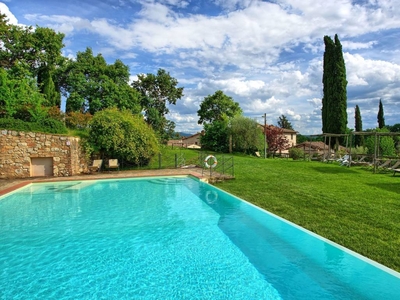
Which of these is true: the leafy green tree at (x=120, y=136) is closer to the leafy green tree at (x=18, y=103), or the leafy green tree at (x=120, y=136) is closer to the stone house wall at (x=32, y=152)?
the stone house wall at (x=32, y=152)

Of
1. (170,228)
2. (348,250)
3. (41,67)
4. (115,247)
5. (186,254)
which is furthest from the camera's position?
(41,67)

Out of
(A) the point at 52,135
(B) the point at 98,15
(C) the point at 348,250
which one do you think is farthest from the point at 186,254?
(B) the point at 98,15

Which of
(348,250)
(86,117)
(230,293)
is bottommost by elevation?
(230,293)

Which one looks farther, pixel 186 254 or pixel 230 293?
pixel 186 254

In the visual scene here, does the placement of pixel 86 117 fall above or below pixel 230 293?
above

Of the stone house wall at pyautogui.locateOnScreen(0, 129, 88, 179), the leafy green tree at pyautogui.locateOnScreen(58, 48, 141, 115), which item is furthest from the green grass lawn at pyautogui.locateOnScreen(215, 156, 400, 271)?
the leafy green tree at pyautogui.locateOnScreen(58, 48, 141, 115)

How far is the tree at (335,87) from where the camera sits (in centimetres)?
2525

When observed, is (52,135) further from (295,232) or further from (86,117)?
(295,232)

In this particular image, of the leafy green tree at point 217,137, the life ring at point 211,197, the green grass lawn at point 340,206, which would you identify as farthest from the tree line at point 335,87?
the life ring at point 211,197

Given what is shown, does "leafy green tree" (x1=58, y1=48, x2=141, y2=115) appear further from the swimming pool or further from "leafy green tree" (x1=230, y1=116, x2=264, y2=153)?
the swimming pool

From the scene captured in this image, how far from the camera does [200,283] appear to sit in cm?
388

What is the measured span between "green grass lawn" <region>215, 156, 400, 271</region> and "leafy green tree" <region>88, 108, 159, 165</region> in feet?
22.8

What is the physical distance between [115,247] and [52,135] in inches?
434

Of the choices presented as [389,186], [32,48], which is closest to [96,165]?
[389,186]
